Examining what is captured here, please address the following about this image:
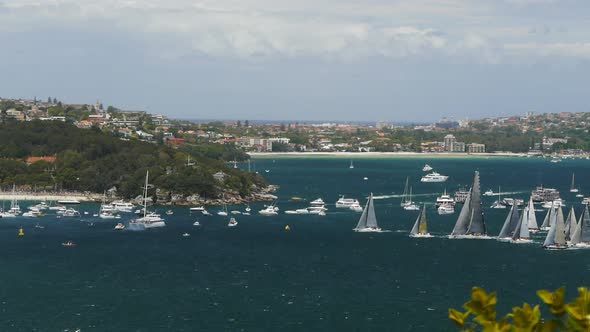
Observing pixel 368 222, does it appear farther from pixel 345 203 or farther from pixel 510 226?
pixel 345 203

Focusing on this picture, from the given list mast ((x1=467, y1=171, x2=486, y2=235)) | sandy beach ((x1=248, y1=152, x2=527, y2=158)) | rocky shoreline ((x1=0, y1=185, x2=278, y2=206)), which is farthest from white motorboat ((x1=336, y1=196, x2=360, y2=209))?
sandy beach ((x1=248, y1=152, x2=527, y2=158))

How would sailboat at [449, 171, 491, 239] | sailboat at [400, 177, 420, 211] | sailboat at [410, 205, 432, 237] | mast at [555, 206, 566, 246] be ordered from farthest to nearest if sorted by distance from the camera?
sailboat at [400, 177, 420, 211] → sailboat at [410, 205, 432, 237] → sailboat at [449, 171, 491, 239] → mast at [555, 206, 566, 246]

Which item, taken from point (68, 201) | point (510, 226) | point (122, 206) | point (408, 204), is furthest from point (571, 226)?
point (68, 201)

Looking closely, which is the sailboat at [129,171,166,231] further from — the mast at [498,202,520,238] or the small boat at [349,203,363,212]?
the mast at [498,202,520,238]

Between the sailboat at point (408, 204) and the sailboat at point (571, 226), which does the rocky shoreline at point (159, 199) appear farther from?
the sailboat at point (571, 226)

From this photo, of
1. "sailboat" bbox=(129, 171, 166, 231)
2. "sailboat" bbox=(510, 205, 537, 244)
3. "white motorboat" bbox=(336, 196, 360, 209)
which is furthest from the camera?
"white motorboat" bbox=(336, 196, 360, 209)

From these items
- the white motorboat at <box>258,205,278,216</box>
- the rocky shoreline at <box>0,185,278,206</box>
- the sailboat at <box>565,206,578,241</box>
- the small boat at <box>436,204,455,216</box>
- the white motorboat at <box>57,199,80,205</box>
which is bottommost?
the white motorboat at <box>57,199,80,205</box>

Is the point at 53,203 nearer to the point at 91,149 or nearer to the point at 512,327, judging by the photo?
the point at 91,149
